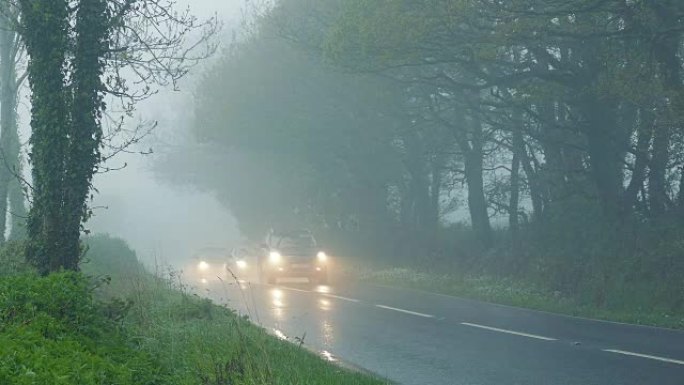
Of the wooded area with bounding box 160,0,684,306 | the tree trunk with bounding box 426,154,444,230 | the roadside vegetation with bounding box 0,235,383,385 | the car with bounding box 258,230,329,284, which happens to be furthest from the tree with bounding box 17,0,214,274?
the tree trunk with bounding box 426,154,444,230

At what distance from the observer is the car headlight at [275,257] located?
3500 centimetres

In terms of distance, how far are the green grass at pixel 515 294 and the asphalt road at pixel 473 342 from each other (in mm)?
940

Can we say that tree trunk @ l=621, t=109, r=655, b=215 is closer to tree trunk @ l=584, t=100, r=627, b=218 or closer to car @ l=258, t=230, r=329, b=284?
tree trunk @ l=584, t=100, r=627, b=218

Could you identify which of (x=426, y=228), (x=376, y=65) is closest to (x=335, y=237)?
(x=426, y=228)

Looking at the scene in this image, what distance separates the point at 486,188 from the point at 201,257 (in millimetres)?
15289

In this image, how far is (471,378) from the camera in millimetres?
12742

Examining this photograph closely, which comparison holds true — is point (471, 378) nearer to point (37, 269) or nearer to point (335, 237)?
point (37, 269)

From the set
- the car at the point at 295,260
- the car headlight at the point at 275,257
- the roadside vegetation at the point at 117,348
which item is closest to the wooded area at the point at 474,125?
the car at the point at 295,260

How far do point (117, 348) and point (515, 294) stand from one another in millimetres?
17611

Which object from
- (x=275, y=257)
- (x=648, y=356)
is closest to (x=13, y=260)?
(x=648, y=356)

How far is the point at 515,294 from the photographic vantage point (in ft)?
86.9

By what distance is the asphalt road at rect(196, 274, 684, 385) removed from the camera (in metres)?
12.9

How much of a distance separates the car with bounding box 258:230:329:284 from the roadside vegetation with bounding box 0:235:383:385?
1975cm

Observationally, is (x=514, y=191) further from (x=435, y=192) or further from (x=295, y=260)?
(x=295, y=260)
